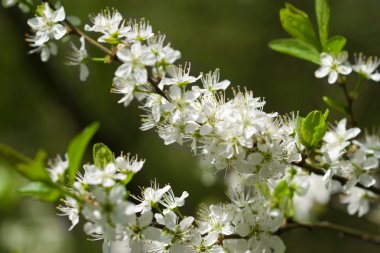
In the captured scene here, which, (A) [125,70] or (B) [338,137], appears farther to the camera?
(B) [338,137]

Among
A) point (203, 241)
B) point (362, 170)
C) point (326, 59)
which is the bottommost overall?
point (203, 241)

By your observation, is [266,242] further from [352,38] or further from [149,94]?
[352,38]

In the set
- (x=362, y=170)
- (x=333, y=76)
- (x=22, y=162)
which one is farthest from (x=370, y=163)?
(x=22, y=162)

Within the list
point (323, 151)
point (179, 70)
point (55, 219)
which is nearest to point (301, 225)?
point (323, 151)

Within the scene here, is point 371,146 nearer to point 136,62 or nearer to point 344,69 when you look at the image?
point 344,69

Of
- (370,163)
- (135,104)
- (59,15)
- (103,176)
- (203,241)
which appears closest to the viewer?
(103,176)

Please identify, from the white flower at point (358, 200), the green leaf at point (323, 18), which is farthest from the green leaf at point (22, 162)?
the white flower at point (358, 200)

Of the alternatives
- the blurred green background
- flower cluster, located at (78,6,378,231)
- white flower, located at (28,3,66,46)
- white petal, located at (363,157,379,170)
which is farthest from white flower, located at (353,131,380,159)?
the blurred green background

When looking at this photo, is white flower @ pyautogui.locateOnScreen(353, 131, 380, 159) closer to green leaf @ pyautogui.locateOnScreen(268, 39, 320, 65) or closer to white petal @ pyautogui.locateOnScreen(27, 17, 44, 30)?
green leaf @ pyautogui.locateOnScreen(268, 39, 320, 65)
